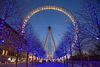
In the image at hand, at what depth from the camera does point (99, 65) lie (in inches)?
Answer: 555

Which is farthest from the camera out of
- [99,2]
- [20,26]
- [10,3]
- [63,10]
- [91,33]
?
[63,10]

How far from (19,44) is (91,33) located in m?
9.91

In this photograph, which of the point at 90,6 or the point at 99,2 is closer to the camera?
the point at 99,2

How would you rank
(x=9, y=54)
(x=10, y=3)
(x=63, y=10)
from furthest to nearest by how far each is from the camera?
(x=9, y=54)
(x=63, y=10)
(x=10, y=3)

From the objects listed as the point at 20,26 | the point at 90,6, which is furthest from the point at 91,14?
the point at 20,26

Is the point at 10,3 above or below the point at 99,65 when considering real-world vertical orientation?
above

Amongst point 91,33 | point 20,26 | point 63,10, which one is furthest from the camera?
point 63,10

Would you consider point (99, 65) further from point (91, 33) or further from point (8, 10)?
point (8, 10)

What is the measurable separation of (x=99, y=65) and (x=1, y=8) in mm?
14366

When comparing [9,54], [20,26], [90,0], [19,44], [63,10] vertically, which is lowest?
[9,54]

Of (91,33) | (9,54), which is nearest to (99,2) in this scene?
(91,33)

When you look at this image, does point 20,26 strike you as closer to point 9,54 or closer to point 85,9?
point 85,9

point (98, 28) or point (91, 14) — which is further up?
point (91, 14)

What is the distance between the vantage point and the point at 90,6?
432 inches
